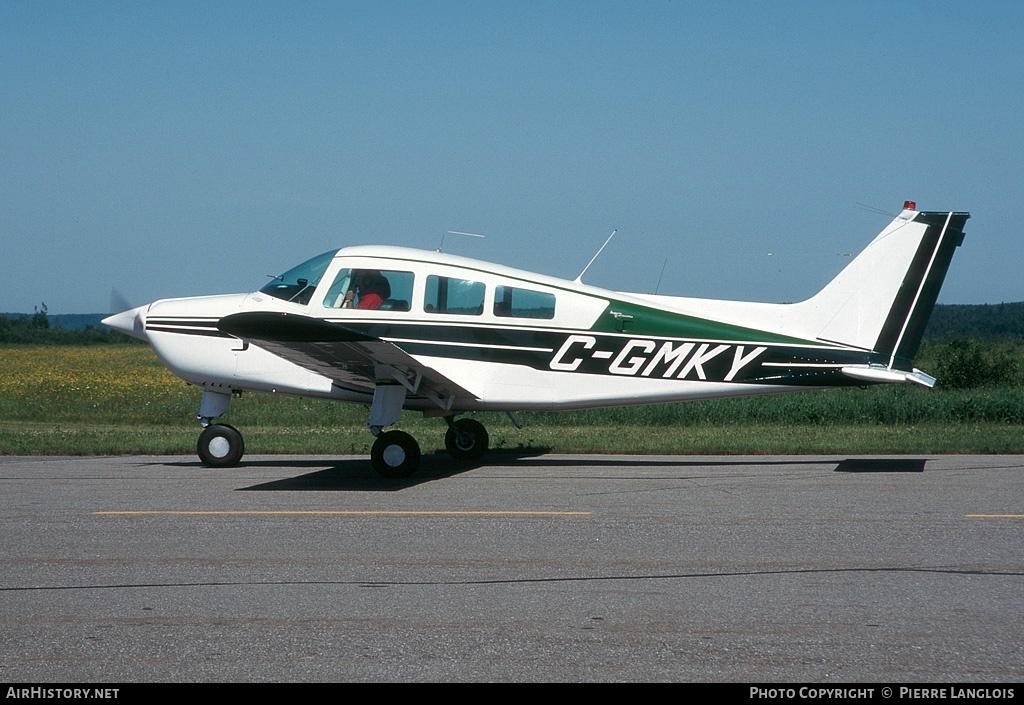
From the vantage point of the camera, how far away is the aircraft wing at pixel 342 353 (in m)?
9.34

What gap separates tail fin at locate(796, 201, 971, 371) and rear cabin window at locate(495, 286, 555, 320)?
293 centimetres

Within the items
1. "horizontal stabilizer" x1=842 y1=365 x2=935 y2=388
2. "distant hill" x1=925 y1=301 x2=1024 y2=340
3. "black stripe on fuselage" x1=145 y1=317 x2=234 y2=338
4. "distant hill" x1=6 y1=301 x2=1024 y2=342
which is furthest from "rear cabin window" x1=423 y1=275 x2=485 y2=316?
"distant hill" x1=925 y1=301 x2=1024 y2=340

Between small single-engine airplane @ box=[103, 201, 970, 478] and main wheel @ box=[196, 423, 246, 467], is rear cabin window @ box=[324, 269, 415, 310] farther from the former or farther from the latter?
main wheel @ box=[196, 423, 246, 467]

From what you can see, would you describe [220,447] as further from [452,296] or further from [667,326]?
[667,326]

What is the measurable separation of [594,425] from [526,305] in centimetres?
750

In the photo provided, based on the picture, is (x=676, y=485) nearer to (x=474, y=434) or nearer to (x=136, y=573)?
(x=474, y=434)

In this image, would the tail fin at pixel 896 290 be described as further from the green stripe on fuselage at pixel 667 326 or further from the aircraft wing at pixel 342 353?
the aircraft wing at pixel 342 353

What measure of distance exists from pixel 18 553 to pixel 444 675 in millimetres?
3873

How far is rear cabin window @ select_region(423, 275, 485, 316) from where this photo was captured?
11711mm

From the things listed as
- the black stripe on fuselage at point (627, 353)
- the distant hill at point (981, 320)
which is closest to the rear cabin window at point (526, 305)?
the black stripe on fuselage at point (627, 353)

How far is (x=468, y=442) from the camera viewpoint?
1291cm

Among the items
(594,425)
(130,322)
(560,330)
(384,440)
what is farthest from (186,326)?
(594,425)

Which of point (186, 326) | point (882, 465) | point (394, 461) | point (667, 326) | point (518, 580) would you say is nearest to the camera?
point (518, 580)

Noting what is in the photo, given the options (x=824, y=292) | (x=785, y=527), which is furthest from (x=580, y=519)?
(x=824, y=292)
